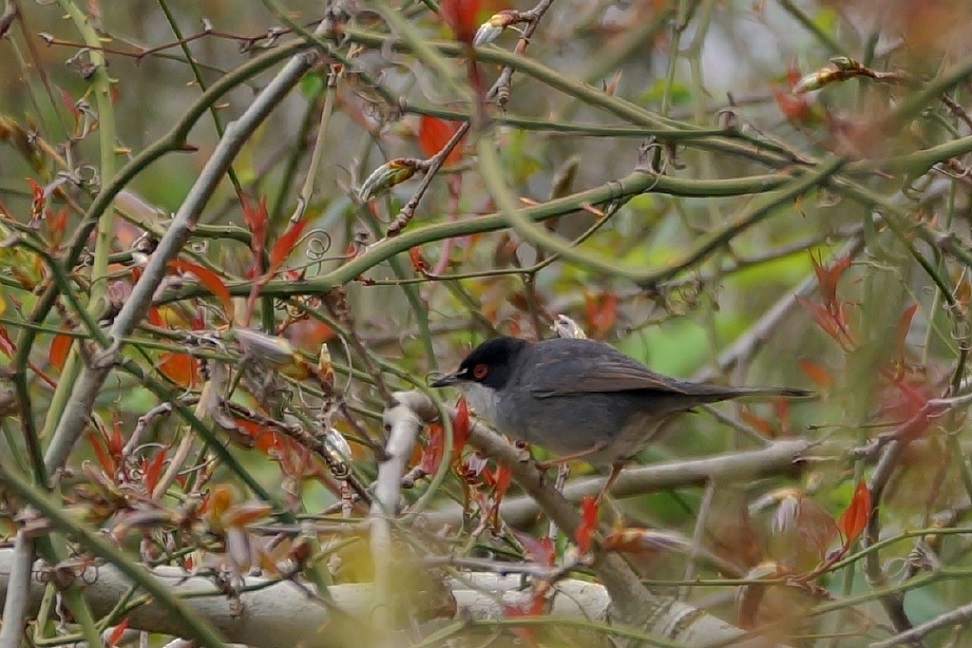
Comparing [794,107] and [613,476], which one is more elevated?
[794,107]

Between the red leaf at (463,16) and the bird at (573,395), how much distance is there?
6.39 ft

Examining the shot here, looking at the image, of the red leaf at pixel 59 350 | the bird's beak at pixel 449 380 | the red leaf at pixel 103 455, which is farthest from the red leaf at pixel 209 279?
the bird's beak at pixel 449 380

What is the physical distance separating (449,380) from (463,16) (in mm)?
1979

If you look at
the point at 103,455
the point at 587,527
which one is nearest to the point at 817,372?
the point at 587,527

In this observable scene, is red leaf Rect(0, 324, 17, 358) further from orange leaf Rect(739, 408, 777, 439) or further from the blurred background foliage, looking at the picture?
orange leaf Rect(739, 408, 777, 439)

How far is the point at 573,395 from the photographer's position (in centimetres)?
422

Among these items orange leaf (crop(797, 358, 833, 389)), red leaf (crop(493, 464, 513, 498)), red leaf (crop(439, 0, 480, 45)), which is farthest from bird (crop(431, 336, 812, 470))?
red leaf (crop(439, 0, 480, 45))

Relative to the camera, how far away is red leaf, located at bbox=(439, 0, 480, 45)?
1.96 metres

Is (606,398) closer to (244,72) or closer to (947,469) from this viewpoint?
(947,469)

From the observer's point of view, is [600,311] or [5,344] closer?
[5,344]

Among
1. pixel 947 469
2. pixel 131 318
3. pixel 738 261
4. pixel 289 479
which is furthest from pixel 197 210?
pixel 738 261

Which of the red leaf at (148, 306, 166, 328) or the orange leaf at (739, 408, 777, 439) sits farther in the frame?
the orange leaf at (739, 408, 777, 439)

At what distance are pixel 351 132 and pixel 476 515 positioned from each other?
14.0 ft

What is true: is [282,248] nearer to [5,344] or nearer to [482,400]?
[5,344]
